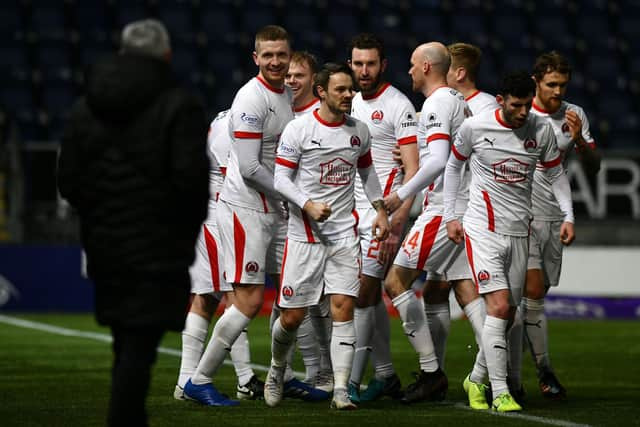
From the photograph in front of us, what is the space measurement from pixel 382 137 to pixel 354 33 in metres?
12.2

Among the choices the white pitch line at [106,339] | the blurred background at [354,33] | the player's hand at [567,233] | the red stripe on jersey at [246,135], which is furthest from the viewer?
the blurred background at [354,33]

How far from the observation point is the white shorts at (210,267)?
7891mm

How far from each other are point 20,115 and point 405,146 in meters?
11.3

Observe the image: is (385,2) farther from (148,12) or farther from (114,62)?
(114,62)

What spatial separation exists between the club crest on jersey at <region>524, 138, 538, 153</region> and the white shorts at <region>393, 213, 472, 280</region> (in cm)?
84

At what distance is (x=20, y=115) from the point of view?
17.9m

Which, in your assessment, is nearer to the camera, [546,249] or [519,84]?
[519,84]

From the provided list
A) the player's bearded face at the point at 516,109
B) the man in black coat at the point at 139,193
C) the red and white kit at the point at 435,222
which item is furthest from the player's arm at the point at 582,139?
the man in black coat at the point at 139,193

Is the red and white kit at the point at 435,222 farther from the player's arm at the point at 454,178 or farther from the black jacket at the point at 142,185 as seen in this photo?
the black jacket at the point at 142,185

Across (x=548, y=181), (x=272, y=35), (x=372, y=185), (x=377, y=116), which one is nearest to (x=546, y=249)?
(x=548, y=181)

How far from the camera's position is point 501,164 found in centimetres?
735

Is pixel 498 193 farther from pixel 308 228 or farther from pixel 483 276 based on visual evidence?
pixel 308 228

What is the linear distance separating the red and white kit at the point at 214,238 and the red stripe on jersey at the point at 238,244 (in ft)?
1.79

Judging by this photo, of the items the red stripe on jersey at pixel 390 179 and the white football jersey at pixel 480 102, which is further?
the white football jersey at pixel 480 102
